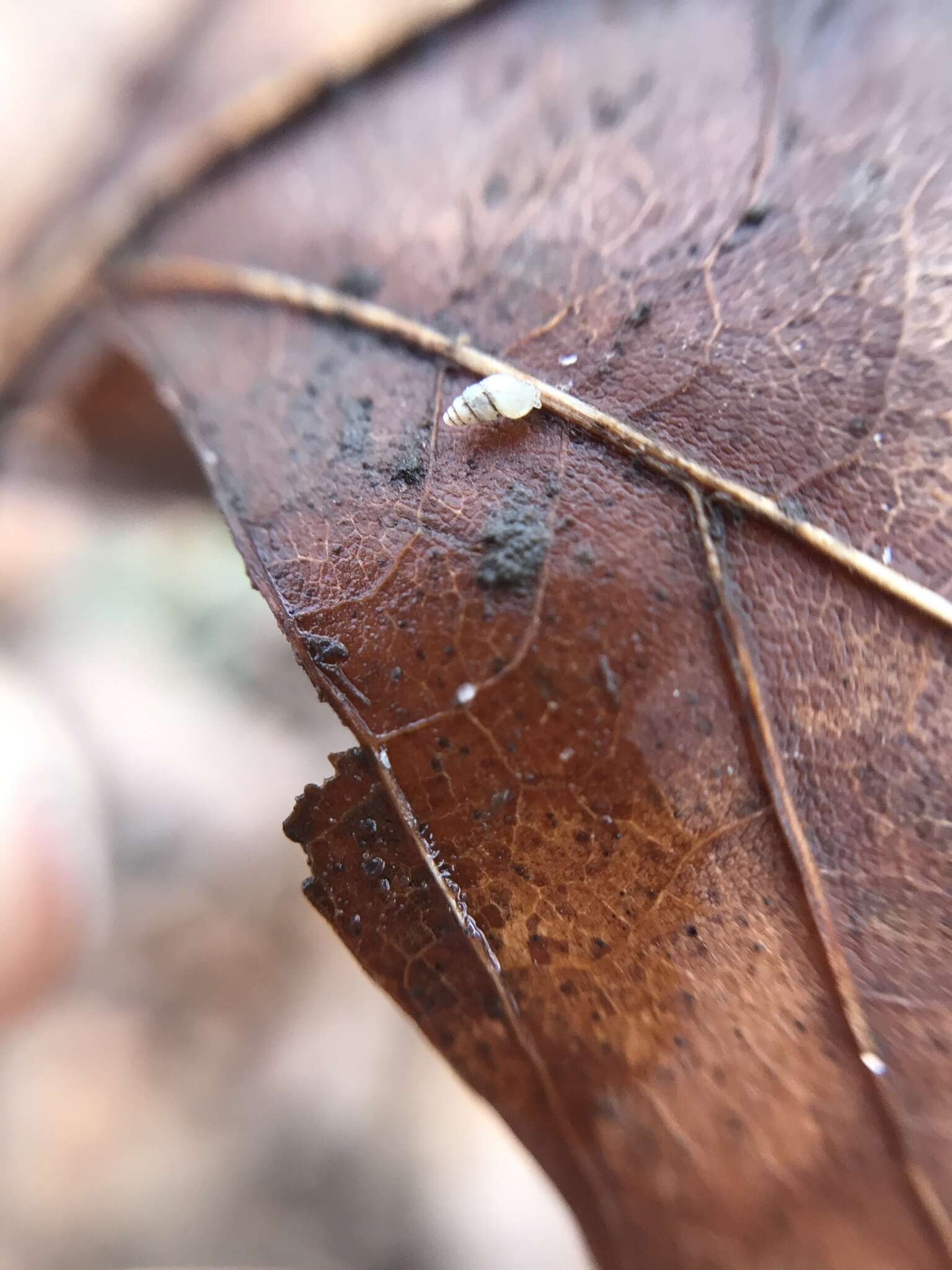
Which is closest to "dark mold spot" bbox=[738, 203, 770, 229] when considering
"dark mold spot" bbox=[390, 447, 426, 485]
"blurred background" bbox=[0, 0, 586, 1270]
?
"dark mold spot" bbox=[390, 447, 426, 485]

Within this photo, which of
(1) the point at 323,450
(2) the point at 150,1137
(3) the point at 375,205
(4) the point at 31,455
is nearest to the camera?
(1) the point at 323,450

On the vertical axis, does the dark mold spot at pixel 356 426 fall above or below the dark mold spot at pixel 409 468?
above

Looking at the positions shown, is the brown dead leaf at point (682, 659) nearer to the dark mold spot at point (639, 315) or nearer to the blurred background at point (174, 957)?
the dark mold spot at point (639, 315)

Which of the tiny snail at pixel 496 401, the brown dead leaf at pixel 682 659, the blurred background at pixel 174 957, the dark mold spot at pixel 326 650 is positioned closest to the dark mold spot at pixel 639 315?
the brown dead leaf at pixel 682 659

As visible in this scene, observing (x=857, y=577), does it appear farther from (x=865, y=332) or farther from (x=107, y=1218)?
(x=107, y=1218)

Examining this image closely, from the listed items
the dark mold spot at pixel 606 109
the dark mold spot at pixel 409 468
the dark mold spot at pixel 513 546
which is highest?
the dark mold spot at pixel 606 109

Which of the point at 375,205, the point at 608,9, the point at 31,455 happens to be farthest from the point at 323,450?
the point at 31,455

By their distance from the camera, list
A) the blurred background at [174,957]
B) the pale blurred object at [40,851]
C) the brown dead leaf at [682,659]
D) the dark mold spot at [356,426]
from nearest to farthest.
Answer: the brown dead leaf at [682,659]
the dark mold spot at [356,426]
the pale blurred object at [40,851]
the blurred background at [174,957]

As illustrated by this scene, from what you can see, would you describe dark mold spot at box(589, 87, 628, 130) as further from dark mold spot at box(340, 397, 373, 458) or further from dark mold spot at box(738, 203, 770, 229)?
dark mold spot at box(340, 397, 373, 458)
